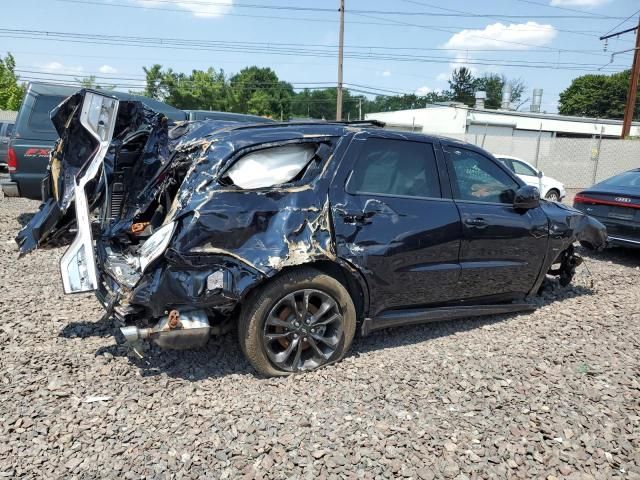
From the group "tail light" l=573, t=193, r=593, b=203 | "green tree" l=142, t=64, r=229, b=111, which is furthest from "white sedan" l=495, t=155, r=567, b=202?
"green tree" l=142, t=64, r=229, b=111

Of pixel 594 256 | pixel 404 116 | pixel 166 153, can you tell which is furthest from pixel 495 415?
pixel 404 116

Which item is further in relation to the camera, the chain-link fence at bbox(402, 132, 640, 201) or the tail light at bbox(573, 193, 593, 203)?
the chain-link fence at bbox(402, 132, 640, 201)

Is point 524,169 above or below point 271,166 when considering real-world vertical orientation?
below

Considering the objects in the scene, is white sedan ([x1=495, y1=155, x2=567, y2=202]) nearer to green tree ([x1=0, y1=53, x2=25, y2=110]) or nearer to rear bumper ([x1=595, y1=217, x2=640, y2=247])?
rear bumper ([x1=595, y1=217, x2=640, y2=247])

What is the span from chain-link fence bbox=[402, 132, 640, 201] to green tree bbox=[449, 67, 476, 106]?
227 feet

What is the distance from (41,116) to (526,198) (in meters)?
7.42

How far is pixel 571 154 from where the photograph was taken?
19.7m

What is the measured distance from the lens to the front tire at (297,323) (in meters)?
3.36

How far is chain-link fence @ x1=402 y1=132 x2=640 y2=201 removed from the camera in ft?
64.3

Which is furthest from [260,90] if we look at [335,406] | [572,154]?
[335,406]

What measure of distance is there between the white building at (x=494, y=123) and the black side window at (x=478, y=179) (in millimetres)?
28844

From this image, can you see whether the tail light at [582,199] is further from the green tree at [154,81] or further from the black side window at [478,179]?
the green tree at [154,81]

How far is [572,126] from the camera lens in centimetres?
4312

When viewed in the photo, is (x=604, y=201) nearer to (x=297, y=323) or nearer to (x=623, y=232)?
(x=623, y=232)
